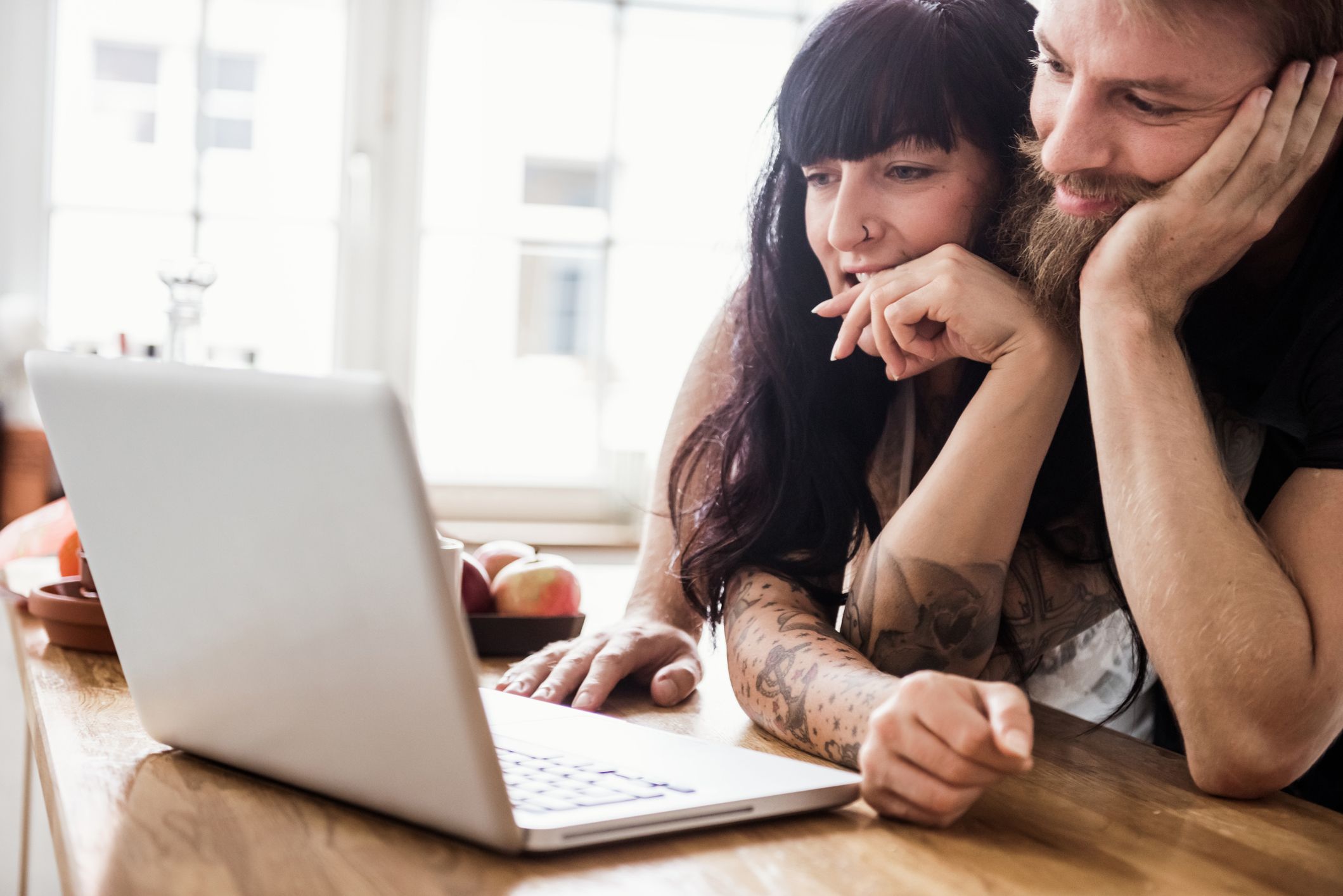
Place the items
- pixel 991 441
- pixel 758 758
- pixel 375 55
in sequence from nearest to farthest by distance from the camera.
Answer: pixel 758 758, pixel 991 441, pixel 375 55

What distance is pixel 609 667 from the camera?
0.98 meters

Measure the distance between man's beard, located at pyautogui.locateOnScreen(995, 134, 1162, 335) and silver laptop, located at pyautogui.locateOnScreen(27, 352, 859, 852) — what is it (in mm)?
461

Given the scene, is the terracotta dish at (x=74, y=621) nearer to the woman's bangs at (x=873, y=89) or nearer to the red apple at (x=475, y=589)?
the red apple at (x=475, y=589)

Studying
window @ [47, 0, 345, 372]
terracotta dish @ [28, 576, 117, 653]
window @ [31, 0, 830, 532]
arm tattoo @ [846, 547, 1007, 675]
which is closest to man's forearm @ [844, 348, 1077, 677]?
arm tattoo @ [846, 547, 1007, 675]

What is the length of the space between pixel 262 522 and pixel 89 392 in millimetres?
135

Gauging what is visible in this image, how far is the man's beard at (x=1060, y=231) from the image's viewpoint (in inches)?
38.5

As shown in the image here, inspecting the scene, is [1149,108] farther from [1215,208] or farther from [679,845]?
[679,845]

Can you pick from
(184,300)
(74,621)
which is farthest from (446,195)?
(74,621)

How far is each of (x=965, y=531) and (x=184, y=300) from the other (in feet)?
2.45

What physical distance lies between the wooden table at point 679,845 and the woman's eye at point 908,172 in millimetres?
522

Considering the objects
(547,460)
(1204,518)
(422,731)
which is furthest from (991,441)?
(547,460)

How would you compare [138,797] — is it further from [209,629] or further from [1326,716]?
[1326,716]

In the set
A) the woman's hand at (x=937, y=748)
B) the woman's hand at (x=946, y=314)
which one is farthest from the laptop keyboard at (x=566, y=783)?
the woman's hand at (x=946, y=314)

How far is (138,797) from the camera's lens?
2.24 feet
